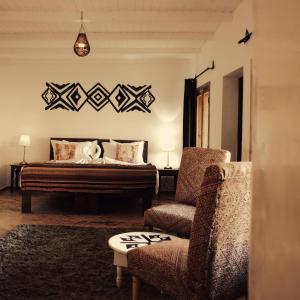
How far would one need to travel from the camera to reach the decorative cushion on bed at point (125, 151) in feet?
22.1

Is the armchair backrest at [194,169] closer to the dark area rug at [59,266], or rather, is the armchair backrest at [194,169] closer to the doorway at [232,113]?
the dark area rug at [59,266]

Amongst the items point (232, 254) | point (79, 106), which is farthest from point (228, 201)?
point (79, 106)

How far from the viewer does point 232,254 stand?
1.80 metres

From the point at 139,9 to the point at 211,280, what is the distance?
3.36 m

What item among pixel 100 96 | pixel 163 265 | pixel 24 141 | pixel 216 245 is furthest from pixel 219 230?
pixel 100 96

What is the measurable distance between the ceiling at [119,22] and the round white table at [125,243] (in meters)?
2.54

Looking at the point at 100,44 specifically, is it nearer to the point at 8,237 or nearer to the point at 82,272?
the point at 8,237

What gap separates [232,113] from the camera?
15.8 ft

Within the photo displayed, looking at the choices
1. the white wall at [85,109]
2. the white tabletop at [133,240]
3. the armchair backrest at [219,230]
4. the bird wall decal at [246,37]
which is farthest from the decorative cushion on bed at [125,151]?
the armchair backrest at [219,230]

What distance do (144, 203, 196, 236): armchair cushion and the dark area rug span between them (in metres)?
0.50

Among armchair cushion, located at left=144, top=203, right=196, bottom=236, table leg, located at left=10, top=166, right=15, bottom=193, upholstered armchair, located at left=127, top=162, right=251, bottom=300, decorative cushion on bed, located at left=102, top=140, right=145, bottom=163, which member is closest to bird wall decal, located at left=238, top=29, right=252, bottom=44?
armchair cushion, located at left=144, top=203, right=196, bottom=236

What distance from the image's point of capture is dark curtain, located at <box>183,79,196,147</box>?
654 cm

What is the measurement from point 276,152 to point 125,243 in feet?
7.85

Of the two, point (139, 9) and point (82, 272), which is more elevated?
point (139, 9)
